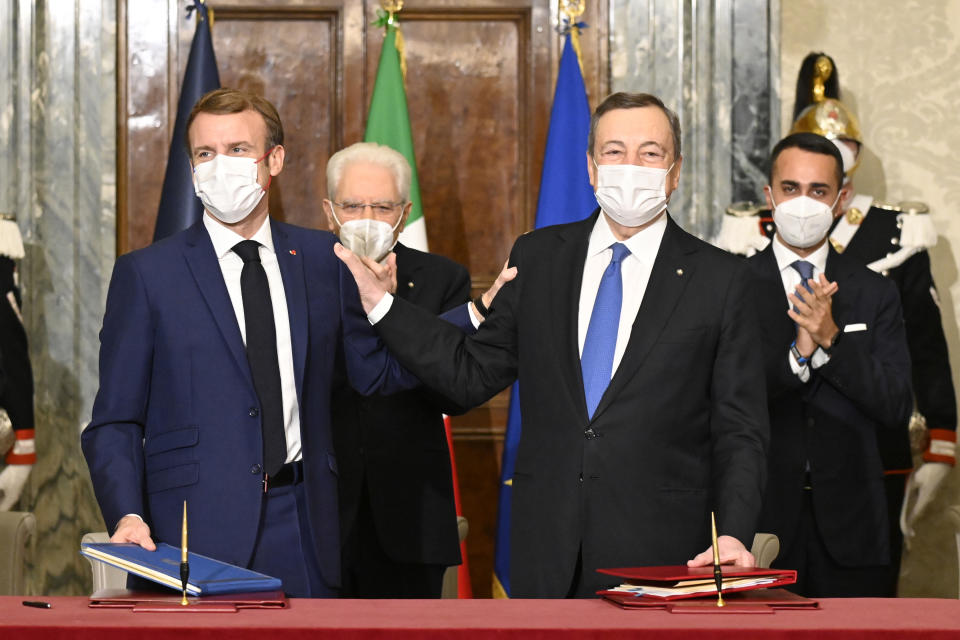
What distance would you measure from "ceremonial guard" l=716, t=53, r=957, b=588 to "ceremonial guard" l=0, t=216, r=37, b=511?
2.50 metres

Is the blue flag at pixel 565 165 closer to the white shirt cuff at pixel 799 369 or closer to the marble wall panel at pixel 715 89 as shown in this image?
the marble wall panel at pixel 715 89

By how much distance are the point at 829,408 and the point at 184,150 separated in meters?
2.44

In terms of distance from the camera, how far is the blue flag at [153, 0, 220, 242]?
4598 mm

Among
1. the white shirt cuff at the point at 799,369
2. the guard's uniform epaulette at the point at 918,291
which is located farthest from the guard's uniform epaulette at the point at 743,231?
the white shirt cuff at the point at 799,369

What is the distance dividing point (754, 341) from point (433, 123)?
282cm

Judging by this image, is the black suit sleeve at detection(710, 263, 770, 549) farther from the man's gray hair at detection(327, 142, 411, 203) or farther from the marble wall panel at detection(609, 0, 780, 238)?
the marble wall panel at detection(609, 0, 780, 238)

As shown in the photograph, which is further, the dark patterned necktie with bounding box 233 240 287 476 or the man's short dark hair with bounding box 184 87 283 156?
the man's short dark hair with bounding box 184 87 283 156

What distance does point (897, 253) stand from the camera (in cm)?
433

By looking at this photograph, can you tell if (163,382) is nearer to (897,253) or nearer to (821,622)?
(821,622)

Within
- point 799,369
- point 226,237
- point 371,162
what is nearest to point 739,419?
point 799,369

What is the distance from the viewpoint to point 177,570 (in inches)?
79.5

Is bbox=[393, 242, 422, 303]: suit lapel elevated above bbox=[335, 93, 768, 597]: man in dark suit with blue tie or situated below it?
above

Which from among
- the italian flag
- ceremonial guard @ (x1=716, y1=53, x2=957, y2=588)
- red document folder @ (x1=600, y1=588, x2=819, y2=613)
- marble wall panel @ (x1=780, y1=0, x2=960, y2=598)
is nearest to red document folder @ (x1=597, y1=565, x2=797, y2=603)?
red document folder @ (x1=600, y1=588, x2=819, y2=613)

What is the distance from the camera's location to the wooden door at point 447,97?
16.9ft
